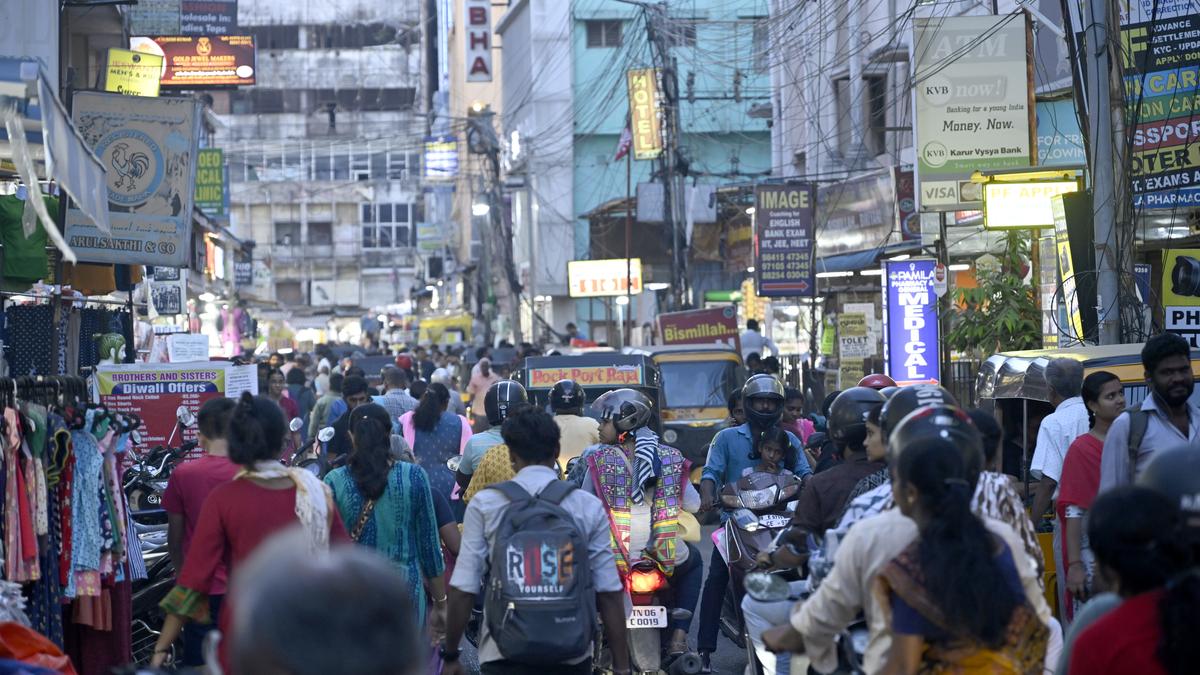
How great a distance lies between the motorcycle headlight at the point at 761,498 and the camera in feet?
27.3

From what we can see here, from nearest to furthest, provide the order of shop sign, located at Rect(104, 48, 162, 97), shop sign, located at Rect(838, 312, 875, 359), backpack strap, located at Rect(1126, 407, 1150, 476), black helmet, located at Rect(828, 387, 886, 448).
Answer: black helmet, located at Rect(828, 387, 886, 448)
backpack strap, located at Rect(1126, 407, 1150, 476)
shop sign, located at Rect(104, 48, 162, 97)
shop sign, located at Rect(838, 312, 875, 359)

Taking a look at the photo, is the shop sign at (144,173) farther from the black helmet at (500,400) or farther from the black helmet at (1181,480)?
the black helmet at (1181,480)

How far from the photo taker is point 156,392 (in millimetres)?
13117

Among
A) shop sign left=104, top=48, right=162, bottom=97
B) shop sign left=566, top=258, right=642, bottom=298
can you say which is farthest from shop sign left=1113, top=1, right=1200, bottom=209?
shop sign left=566, top=258, right=642, bottom=298

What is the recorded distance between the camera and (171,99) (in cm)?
1322

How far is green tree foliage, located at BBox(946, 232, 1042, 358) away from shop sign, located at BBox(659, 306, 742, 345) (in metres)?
7.04

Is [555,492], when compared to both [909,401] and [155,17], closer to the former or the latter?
[909,401]

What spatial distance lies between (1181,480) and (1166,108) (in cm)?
1042

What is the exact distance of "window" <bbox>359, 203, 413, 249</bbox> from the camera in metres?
87.4

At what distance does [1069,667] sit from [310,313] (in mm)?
77274

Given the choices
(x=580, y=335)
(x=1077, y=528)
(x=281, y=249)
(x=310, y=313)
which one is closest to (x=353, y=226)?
(x=281, y=249)

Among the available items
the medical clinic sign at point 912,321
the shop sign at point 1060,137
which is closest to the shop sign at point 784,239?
the shop sign at point 1060,137

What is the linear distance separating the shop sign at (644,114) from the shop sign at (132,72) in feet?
58.9

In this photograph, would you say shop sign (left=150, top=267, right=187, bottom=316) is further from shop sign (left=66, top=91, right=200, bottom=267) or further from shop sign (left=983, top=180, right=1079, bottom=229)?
shop sign (left=983, top=180, right=1079, bottom=229)
